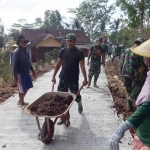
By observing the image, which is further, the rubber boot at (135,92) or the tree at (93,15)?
the tree at (93,15)

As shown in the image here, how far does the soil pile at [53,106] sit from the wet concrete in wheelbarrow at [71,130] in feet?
1.89

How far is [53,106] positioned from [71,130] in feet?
2.83

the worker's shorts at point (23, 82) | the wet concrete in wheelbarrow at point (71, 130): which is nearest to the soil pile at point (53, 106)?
the wet concrete in wheelbarrow at point (71, 130)

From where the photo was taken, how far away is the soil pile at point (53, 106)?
4.27 metres

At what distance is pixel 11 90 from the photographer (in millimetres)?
9141

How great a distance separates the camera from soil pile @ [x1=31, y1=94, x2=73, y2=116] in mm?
4268

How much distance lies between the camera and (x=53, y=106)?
4504mm

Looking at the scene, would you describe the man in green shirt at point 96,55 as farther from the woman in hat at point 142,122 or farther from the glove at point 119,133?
the glove at point 119,133

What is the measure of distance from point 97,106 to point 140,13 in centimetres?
1359

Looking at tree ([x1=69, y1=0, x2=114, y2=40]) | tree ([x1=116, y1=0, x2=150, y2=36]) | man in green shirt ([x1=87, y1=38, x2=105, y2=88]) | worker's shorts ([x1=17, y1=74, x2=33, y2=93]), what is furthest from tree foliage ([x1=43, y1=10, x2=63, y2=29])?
worker's shorts ([x1=17, y1=74, x2=33, y2=93])

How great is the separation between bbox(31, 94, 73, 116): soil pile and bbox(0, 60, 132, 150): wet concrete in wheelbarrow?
1.89ft

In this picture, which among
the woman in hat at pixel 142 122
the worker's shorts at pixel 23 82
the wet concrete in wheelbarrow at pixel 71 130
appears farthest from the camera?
the worker's shorts at pixel 23 82

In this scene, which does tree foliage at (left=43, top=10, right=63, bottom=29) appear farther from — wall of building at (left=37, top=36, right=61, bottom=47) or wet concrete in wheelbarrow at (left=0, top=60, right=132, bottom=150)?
wet concrete in wheelbarrow at (left=0, top=60, right=132, bottom=150)

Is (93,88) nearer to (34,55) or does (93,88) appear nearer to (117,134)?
(117,134)
